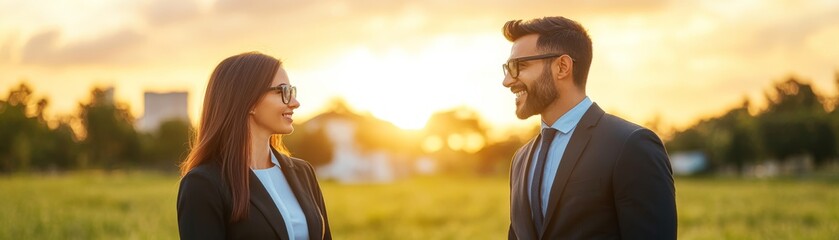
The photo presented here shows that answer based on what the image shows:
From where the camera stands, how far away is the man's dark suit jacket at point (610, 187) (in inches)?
158

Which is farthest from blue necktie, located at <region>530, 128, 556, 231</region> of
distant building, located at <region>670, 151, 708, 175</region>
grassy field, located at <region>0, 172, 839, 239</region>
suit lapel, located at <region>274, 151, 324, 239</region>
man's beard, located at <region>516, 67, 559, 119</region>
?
distant building, located at <region>670, 151, 708, 175</region>

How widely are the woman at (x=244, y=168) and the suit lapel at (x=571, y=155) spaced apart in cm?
108

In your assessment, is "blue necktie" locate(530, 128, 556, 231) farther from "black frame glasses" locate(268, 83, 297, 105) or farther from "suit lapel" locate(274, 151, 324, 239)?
"black frame glasses" locate(268, 83, 297, 105)

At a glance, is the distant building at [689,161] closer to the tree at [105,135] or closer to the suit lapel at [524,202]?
the tree at [105,135]

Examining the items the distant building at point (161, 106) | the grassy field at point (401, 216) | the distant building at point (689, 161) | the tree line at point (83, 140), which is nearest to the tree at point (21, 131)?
the tree line at point (83, 140)

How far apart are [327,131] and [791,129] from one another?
34.2 m

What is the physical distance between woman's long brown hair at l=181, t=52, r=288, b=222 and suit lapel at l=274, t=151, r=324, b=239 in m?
0.31

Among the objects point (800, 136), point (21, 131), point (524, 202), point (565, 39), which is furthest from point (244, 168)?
point (800, 136)

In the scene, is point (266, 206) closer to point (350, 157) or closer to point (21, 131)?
point (21, 131)

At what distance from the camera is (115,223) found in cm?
1773

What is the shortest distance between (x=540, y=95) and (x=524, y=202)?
19.7 inches

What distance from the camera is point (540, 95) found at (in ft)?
14.4

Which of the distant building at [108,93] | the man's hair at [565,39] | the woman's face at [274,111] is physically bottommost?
the woman's face at [274,111]

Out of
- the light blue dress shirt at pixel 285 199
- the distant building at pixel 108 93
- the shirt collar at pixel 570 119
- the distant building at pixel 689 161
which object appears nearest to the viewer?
the light blue dress shirt at pixel 285 199
